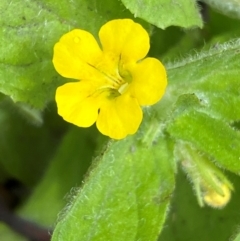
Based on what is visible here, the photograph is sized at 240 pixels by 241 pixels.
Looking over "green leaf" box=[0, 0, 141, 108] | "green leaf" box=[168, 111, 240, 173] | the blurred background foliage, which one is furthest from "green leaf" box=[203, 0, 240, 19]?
"green leaf" box=[168, 111, 240, 173]

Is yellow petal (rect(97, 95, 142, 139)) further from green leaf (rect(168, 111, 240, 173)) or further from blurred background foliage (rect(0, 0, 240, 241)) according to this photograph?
blurred background foliage (rect(0, 0, 240, 241))

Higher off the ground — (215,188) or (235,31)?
(235,31)

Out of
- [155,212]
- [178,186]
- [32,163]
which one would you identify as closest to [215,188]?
[155,212]

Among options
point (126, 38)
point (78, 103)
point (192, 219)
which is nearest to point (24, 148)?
point (192, 219)

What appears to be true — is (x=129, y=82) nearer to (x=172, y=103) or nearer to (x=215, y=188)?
(x=172, y=103)

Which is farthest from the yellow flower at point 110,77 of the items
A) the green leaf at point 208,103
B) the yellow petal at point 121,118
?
the green leaf at point 208,103

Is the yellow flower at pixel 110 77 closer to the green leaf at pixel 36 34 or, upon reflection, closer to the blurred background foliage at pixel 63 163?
the green leaf at pixel 36 34
